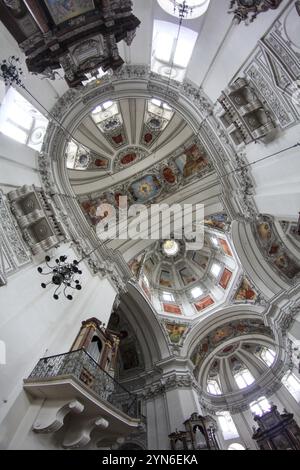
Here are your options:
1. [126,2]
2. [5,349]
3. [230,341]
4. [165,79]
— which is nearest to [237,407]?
[230,341]

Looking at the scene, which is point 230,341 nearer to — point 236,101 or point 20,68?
point 236,101

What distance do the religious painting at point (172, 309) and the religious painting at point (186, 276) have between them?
1890mm

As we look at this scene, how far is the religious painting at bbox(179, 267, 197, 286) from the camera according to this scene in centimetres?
1468

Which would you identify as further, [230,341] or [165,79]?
[230,341]

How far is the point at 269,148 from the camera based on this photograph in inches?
235

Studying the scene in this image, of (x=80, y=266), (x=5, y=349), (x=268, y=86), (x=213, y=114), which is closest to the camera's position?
(x=5, y=349)

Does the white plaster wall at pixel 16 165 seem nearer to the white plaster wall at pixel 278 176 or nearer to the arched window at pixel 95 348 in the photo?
the arched window at pixel 95 348

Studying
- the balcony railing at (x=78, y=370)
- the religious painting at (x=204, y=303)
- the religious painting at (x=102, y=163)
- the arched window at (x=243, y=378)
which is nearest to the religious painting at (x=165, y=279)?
the religious painting at (x=204, y=303)

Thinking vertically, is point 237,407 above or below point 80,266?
above

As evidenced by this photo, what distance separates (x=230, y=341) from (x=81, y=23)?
44.0 feet

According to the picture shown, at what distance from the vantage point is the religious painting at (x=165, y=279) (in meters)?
14.8

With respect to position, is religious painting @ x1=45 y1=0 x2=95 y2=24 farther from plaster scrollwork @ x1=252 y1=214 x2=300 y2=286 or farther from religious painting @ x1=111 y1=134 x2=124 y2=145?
plaster scrollwork @ x1=252 y1=214 x2=300 y2=286

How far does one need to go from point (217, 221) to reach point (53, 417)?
32.6 feet

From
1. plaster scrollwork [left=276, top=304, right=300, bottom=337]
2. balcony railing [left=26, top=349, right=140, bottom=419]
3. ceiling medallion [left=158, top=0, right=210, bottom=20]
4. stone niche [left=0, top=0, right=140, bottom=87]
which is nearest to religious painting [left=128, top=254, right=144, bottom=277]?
plaster scrollwork [left=276, top=304, right=300, bottom=337]
